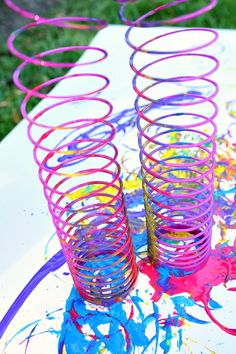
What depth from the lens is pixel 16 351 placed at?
856 millimetres

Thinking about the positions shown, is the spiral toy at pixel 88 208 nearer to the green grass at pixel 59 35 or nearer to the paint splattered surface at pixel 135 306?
the paint splattered surface at pixel 135 306

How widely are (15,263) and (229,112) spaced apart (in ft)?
2.02

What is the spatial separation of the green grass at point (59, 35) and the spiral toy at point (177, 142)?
415 millimetres

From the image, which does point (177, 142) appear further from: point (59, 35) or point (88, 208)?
point (59, 35)

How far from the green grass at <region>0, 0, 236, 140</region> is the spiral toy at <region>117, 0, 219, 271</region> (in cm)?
42

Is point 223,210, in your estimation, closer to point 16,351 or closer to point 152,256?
point 152,256

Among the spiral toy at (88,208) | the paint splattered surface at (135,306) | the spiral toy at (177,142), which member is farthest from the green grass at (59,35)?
the paint splattered surface at (135,306)

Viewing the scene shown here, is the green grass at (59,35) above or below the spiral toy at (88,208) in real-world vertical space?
below

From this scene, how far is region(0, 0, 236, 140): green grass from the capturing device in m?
1.75

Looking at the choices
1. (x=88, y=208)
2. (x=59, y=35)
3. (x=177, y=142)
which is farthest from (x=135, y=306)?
(x=59, y=35)

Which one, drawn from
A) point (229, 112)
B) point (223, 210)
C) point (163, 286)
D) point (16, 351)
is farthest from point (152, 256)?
point (229, 112)

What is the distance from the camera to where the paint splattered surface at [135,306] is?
85 centimetres

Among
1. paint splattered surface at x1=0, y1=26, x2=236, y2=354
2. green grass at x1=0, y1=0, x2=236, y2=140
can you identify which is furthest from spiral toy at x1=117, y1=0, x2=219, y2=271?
green grass at x1=0, y1=0, x2=236, y2=140

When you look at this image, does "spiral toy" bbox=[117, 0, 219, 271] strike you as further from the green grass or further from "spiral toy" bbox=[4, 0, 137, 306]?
the green grass
